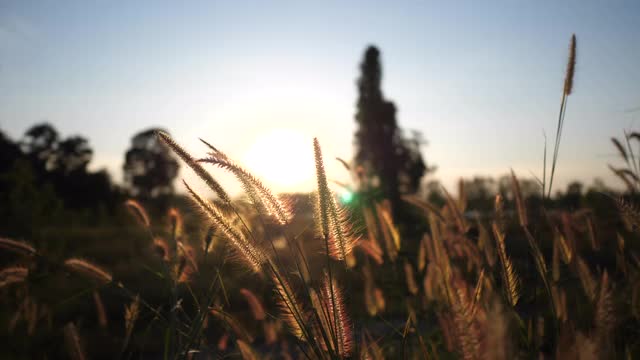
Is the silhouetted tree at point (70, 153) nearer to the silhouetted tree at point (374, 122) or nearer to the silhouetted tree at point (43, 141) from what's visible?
the silhouetted tree at point (43, 141)

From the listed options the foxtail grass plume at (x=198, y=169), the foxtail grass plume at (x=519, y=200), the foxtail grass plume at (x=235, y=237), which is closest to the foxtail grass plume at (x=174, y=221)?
the foxtail grass plume at (x=235, y=237)

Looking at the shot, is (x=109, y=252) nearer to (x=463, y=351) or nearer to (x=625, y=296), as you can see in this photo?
(x=625, y=296)

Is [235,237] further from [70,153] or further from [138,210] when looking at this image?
[70,153]

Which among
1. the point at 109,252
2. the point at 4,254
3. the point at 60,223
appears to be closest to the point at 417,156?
the point at 60,223

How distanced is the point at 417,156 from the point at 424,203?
117 ft

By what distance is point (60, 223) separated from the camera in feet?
50.6

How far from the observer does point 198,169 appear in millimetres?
1305

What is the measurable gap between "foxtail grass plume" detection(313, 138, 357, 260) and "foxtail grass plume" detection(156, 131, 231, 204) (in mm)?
252

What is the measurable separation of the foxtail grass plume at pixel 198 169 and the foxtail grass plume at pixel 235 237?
108mm

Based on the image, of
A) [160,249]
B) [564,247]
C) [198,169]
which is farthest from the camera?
[564,247]

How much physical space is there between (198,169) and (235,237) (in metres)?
0.23

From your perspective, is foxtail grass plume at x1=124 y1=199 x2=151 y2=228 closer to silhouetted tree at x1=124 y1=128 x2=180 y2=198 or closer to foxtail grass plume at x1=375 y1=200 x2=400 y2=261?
foxtail grass plume at x1=375 y1=200 x2=400 y2=261

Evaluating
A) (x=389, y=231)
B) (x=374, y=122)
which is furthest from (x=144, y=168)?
(x=389, y=231)

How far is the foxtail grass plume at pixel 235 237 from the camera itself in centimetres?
138
